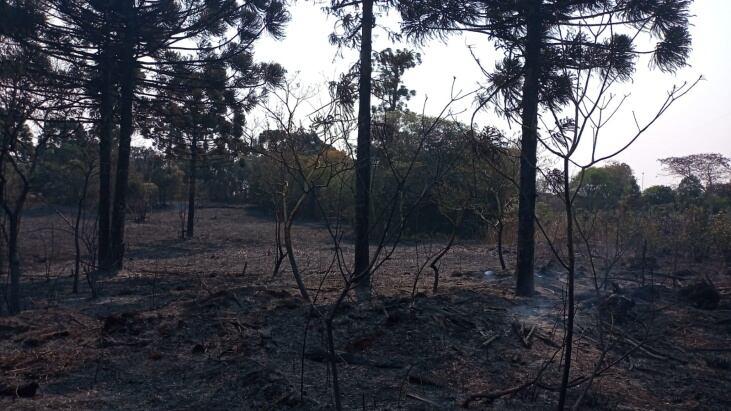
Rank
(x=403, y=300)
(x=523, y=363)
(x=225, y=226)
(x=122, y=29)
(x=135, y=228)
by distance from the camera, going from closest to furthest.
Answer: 1. (x=523, y=363)
2. (x=403, y=300)
3. (x=122, y=29)
4. (x=135, y=228)
5. (x=225, y=226)

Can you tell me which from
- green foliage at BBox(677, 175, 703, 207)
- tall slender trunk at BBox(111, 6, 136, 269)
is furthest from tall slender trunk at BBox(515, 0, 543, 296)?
green foliage at BBox(677, 175, 703, 207)

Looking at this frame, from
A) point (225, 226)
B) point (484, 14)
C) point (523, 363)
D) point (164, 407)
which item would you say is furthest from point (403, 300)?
point (225, 226)

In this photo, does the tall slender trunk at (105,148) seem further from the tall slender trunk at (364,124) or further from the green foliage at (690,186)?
the green foliage at (690,186)

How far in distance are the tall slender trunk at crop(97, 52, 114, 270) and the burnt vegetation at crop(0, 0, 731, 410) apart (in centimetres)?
6

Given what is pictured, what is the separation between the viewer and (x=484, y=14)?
32.6ft

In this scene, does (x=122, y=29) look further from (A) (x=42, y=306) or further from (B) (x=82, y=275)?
(A) (x=42, y=306)

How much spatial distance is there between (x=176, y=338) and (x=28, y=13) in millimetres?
7931

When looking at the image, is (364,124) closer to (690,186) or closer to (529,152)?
(529,152)

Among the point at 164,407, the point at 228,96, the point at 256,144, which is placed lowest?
the point at 164,407

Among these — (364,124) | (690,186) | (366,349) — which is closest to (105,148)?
(364,124)

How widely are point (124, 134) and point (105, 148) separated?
2.52 ft

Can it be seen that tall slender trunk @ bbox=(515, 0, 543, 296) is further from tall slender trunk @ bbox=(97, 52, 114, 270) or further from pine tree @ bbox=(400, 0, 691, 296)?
tall slender trunk @ bbox=(97, 52, 114, 270)

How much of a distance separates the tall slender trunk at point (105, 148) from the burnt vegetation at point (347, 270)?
6 cm

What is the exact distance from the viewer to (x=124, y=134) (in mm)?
13500
